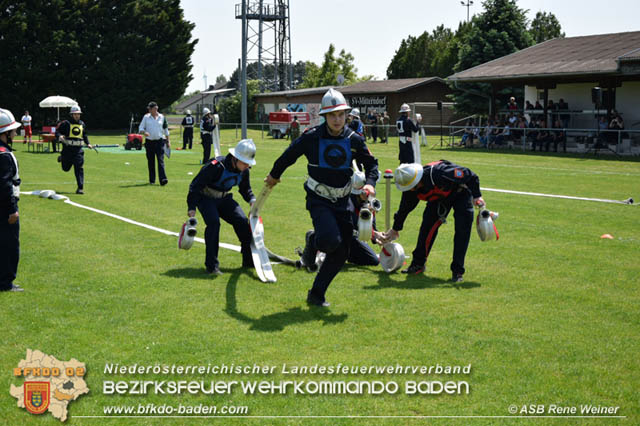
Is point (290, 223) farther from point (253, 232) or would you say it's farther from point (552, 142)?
point (552, 142)

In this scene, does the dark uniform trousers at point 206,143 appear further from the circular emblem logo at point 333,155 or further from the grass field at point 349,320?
the circular emblem logo at point 333,155

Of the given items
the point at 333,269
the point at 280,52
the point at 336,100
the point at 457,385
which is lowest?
the point at 457,385

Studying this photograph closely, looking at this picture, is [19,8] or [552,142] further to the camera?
[19,8]

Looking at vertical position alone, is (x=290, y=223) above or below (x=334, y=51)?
below

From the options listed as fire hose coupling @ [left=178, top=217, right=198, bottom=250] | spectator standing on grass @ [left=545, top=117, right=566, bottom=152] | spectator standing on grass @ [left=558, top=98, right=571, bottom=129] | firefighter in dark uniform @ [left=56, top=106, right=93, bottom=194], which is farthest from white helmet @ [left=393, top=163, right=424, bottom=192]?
spectator standing on grass @ [left=558, top=98, right=571, bottom=129]

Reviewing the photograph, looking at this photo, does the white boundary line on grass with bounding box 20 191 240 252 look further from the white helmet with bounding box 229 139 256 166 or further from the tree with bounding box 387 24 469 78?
the tree with bounding box 387 24 469 78

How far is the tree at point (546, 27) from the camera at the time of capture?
334ft

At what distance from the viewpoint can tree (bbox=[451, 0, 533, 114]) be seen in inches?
1889

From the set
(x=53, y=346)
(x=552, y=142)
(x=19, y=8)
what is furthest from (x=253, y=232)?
(x=19, y=8)

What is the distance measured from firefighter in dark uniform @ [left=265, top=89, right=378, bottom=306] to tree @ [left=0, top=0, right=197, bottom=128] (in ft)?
193

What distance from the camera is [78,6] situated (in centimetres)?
6225

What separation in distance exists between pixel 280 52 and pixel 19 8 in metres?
25.3

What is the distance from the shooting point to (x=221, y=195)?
898cm

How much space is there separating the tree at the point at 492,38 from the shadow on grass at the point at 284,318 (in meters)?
42.4
